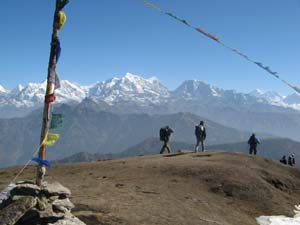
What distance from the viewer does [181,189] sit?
1245 inches

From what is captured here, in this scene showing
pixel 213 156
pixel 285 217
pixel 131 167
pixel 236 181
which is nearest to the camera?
pixel 285 217

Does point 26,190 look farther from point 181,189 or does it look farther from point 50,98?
point 181,189

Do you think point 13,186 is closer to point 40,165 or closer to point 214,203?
point 40,165

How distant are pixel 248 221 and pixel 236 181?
7.48 m

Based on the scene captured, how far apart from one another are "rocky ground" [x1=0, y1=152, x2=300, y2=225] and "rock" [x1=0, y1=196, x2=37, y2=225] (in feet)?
14.7

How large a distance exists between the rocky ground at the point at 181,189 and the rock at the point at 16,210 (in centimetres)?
447

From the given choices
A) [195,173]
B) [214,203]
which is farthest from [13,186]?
[195,173]

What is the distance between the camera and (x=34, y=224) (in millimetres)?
17281

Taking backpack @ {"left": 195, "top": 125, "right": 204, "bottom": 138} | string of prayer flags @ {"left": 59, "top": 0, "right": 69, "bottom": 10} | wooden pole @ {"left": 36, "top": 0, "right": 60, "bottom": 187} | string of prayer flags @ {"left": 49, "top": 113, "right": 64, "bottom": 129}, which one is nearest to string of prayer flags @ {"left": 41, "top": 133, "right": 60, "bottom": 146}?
wooden pole @ {"left": 36, "top": 0, "right": 60, "bottom": 187}

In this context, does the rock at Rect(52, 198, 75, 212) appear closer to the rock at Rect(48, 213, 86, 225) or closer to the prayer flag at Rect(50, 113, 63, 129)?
the rock at Rect(48, 213, 86, 225)

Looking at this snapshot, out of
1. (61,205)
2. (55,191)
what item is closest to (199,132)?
(55,191)

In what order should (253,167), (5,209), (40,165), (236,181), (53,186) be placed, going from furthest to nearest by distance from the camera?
(253,167) → (236,181) → (53,186) → (40,165) → (5,209)

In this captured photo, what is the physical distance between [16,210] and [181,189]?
54.4ft

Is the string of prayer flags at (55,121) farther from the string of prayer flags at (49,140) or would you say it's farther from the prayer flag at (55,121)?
the string of prayer flags at (49,140)
